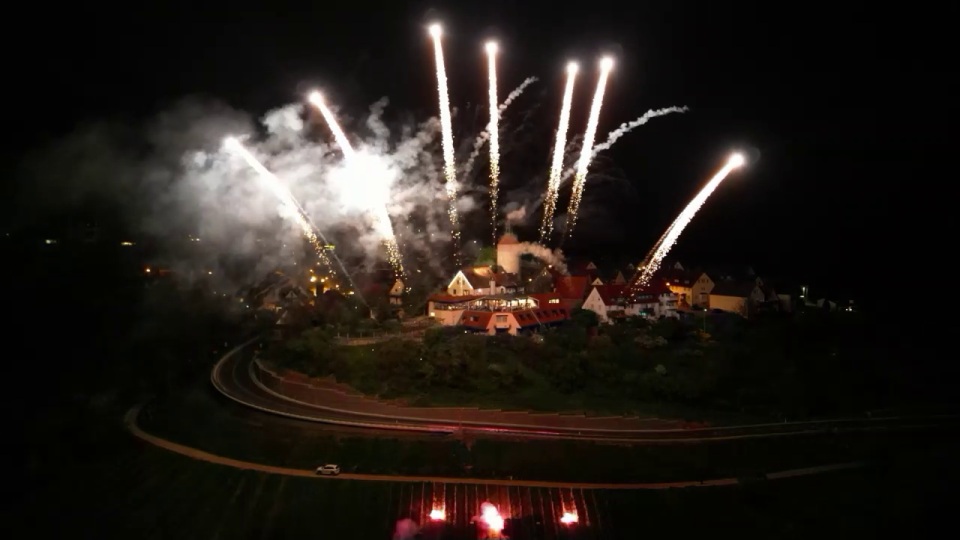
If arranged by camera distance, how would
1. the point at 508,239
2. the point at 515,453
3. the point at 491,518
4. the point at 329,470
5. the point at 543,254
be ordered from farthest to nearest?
the point at 543,254 → the point at 508,239 → the point at 515,453 → the point at 329,470 → the point at 491,518

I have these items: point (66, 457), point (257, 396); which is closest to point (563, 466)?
point (257, 396)

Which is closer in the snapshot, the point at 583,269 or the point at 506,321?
the point at 506,321

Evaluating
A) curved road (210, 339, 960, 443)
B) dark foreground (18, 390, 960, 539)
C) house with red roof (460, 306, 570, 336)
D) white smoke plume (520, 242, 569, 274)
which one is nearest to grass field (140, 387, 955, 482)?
curved road (210, 339, 960, 443)

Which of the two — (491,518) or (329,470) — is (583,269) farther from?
(491,518)

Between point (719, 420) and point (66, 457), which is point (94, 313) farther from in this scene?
point (719, 420)

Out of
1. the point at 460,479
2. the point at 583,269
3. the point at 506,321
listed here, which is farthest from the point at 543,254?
the point at 460,479
